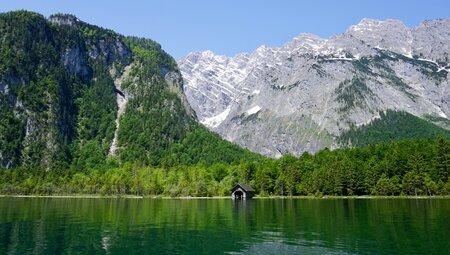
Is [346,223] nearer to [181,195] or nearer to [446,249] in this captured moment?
[446,249]

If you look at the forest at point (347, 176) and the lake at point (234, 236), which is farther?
the forest at point (347, 176)

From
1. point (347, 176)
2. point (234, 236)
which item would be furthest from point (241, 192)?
point (234, 236)

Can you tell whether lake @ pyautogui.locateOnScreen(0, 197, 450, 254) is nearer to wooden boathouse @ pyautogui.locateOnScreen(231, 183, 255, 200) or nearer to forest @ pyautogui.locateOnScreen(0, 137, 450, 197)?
forest @ pyautogui.locateOnScreen(0, 137, 450, 197)

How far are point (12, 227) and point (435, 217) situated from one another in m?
66.0

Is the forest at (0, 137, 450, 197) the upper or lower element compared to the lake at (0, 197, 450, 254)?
upper

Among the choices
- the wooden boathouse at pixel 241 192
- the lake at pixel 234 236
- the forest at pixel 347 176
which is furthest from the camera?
the wooden boathouse at pixel 241 192

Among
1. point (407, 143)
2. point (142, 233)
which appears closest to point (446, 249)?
point (142, 233)

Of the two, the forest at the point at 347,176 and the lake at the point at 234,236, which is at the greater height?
the forest at the point at 347,176

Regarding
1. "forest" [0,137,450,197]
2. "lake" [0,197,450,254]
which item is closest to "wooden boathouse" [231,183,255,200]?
"forest" [0,137,450,197]

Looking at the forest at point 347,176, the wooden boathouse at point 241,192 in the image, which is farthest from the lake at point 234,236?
the wooden boathouse at point 241,192

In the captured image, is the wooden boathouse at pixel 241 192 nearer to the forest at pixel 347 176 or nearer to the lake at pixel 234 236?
the forest at pixel 347 176

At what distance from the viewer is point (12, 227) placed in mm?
62000

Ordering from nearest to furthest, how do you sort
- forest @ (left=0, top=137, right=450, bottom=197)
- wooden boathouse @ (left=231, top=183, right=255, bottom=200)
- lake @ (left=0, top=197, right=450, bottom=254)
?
lake @ (left=0, top=197, right=450, bottom=254) → forest @ (left=0, top=137, right=450, bottom=197) → wooden boathouse @ (left=231, top=183, right=255, bottom=200)

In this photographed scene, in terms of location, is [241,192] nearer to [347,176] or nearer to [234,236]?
[347,176]
